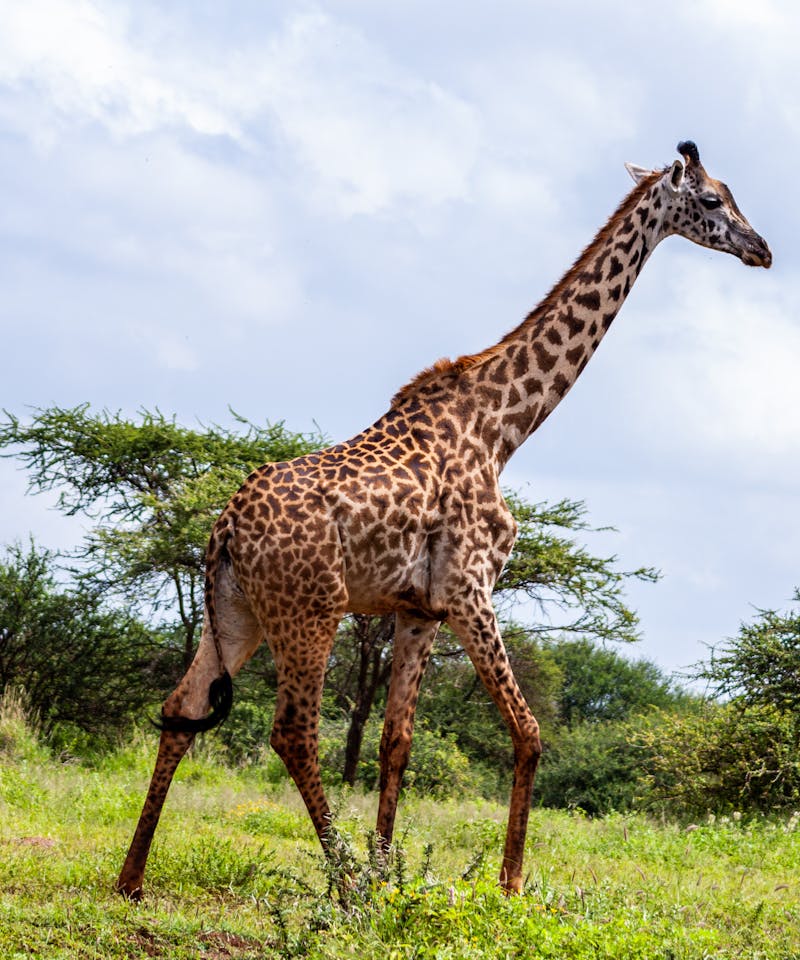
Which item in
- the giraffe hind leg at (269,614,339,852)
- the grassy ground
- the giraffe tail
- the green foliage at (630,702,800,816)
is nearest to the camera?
the grassy ground

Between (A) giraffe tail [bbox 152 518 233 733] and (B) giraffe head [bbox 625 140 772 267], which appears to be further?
(B) giraffe head [bbox 625 140 772 267]

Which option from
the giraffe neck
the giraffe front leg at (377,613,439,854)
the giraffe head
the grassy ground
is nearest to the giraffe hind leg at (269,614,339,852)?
the grassy ground

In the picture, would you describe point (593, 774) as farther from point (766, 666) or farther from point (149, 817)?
point (149, 817)

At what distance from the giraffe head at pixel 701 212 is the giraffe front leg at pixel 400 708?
341 centimetres

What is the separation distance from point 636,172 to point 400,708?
439 cm

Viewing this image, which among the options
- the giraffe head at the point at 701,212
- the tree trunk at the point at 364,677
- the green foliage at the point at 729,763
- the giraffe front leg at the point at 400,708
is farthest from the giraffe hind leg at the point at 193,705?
the green foliage at the point at 729,763

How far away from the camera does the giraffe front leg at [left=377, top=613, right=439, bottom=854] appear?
22.6 ft

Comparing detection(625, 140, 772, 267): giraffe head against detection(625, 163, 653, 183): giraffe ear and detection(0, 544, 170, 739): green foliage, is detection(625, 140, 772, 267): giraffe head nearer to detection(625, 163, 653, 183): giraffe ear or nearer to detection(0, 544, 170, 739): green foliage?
detection(625, 163, 653, 183): giraffe ear

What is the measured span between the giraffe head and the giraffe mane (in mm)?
159

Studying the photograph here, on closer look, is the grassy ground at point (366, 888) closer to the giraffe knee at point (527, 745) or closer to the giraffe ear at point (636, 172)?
the giraffe knee at point (527, 745)

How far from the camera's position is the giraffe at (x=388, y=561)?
21.5 ft

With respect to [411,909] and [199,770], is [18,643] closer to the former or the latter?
[199,770]

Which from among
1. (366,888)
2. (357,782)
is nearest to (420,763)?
(357,782)

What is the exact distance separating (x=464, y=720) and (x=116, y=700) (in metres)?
6.57
